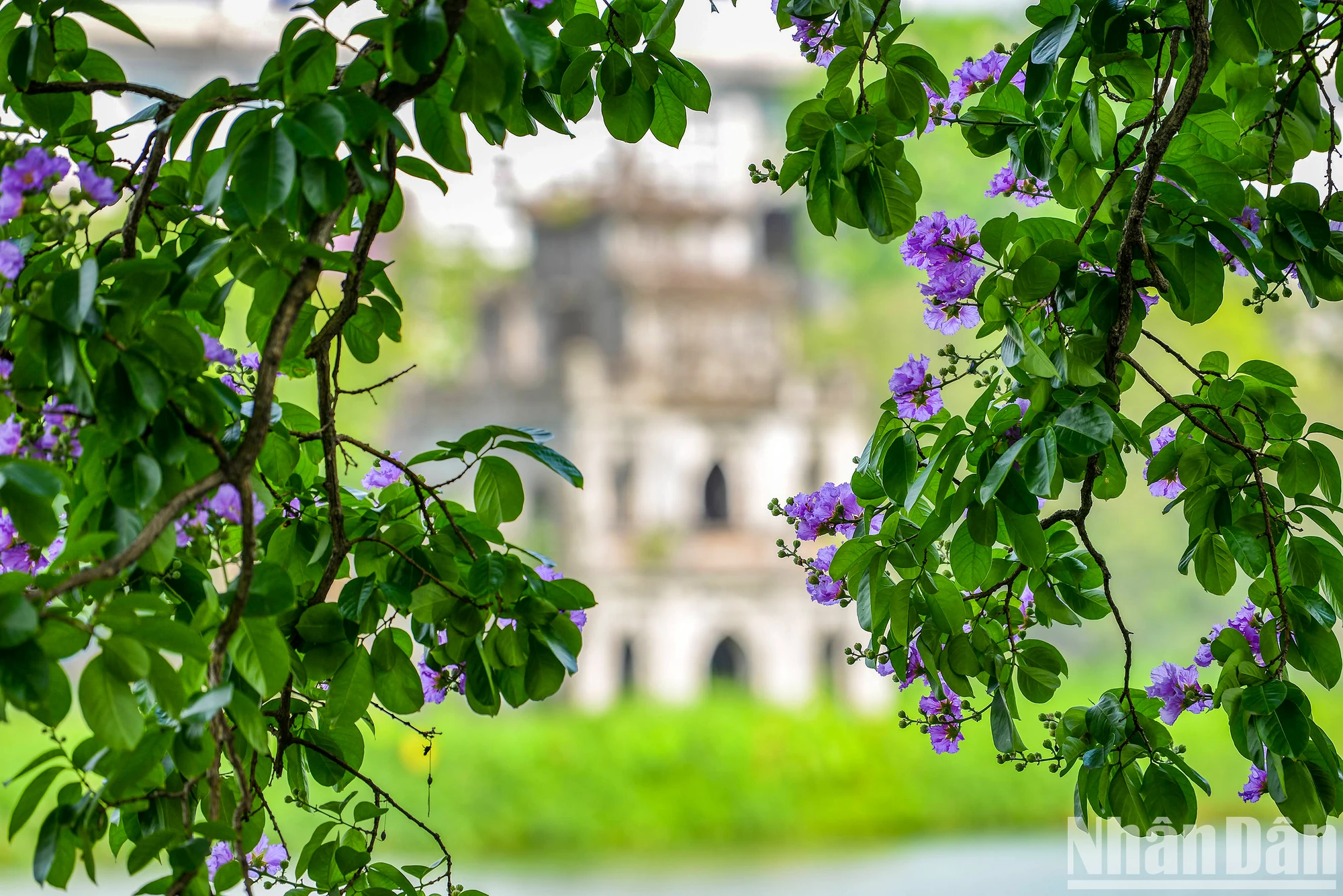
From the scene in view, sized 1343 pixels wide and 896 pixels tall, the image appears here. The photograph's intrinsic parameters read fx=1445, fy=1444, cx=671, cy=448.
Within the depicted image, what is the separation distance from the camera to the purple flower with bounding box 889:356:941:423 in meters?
0.82

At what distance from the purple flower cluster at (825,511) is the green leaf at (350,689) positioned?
0.26 m

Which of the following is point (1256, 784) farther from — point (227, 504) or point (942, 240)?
point (227, 504)

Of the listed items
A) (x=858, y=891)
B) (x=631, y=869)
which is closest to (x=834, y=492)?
(x=858, y=891)

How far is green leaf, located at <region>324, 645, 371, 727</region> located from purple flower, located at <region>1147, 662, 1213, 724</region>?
459 millimetres

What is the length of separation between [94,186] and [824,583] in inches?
18.0

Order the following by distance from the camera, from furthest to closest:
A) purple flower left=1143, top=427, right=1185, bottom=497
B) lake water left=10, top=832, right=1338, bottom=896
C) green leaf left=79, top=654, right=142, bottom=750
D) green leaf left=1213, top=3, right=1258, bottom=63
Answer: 1. lake water left=10, top=832, right=1338, bottom=896
2. purple flower left=1143, top=427, right=1185, bottom=497
3. green leaf left=1213, top=3, right=1258, bottom=63
4. green leaf left=79, top=654, right=142, bottom=750

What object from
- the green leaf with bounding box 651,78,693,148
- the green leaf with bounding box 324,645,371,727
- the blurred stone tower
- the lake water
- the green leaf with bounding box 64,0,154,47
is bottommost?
the lake water

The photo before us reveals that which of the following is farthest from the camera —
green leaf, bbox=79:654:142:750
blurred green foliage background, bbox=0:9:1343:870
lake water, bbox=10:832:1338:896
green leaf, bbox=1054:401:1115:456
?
blurred green foliage background, bbox=0:9:1343:870

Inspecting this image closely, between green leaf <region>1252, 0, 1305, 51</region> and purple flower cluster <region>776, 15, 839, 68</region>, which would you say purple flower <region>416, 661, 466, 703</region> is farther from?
green leaf <region>1252, 0, 1305, 51</region>

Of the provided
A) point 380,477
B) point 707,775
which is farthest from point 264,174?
point 707,775

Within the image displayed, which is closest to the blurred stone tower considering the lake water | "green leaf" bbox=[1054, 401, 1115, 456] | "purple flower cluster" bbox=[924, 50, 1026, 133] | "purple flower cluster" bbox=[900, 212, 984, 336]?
the lake water

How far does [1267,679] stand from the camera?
0.77 meters

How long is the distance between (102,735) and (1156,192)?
0.60 m

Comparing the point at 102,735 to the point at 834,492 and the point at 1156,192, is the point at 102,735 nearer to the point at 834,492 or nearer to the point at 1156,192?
the point at 834,492
